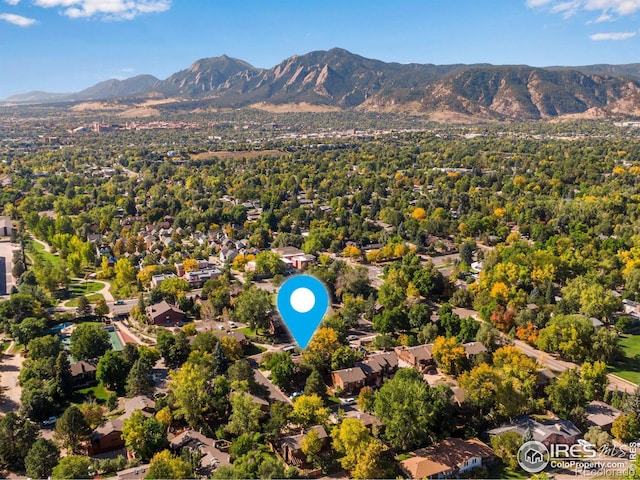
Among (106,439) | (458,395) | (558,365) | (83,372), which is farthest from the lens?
(558,365)

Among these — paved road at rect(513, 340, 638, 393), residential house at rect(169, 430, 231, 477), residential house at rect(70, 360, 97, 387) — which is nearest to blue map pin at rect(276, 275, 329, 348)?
residential house at rect(169, 430, 231, 477)

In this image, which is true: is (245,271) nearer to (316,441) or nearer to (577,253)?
(316,441)

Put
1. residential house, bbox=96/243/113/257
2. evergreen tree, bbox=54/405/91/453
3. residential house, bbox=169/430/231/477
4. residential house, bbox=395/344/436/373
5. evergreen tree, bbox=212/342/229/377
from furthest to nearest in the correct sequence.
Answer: residential house, bbox=96/243/113/257 < residential house, bbox=395/344/436/373 < evergreen tree, bbox=212/342/229/377 < evergreen tree, bbox=54/405/91/453 < residential house, bbox=169/430/231/477

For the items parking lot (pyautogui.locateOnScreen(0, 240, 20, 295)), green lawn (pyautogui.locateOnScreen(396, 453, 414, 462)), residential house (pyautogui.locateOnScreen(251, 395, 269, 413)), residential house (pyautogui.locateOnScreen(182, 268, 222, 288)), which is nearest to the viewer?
green lawn (pyautogui.locateOnScreen(396, 453, 414, 462))

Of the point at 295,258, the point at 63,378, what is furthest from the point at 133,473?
the point at 295,258

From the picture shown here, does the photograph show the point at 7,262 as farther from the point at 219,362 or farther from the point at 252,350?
the point at 219,362

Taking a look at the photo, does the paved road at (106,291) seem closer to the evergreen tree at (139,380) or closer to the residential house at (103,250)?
the residential house at (103,250)

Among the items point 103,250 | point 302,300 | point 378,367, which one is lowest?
point 103,250

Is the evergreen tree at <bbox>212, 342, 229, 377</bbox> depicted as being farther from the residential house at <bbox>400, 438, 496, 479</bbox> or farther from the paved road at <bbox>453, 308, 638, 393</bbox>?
the paved road at <bbox>453, 308, 638, 393</bbox>
